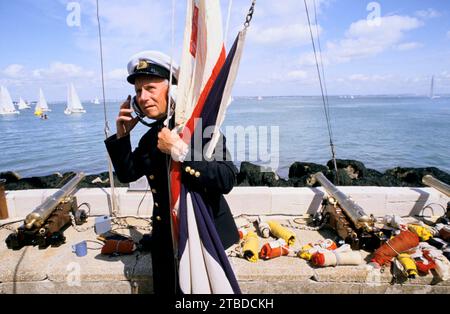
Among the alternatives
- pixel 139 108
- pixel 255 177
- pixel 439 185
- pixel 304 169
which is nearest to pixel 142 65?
pixel 139 108

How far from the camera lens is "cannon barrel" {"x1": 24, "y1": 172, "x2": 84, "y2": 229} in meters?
3.79

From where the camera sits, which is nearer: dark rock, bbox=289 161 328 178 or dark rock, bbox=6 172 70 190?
dark rock, bbox=6 172 70 190

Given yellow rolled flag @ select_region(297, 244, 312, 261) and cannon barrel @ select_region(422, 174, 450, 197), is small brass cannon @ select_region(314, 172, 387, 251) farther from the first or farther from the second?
cannon barrel @ select_region(422, 174, 450, 197)

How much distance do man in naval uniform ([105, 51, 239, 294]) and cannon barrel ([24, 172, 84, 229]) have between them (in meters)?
2.22

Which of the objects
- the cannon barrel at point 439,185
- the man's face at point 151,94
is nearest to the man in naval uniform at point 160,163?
the man's face at point 151,94

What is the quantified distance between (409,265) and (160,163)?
9.83ft

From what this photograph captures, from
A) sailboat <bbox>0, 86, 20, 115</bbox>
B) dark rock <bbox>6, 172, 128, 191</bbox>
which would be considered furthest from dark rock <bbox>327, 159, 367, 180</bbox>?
sailboat <bbox>0, 86, 20, 115</bbox>

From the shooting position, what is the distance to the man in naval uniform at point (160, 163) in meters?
2.00

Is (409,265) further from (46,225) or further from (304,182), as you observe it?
(304,182)

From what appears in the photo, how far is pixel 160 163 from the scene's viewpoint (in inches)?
91.9
